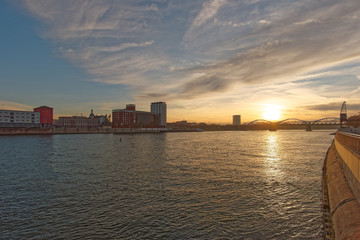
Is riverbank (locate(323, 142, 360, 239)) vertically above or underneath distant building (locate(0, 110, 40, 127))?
underneath

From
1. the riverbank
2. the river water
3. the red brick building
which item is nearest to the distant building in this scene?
the red brick building

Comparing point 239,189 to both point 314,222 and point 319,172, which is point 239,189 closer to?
point 314,222

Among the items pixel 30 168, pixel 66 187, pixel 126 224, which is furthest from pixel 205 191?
pixel 30 168

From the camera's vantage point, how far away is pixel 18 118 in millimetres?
180250

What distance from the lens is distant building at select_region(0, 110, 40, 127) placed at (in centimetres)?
17300

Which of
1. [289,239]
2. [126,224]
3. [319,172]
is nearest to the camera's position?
[289,239]

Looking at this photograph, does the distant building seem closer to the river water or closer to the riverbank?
the river water

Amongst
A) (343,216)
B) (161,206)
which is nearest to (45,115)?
(161,206)

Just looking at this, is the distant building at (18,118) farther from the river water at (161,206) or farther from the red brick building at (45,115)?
the river water at (161,206)

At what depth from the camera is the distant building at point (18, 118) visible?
173000 mm

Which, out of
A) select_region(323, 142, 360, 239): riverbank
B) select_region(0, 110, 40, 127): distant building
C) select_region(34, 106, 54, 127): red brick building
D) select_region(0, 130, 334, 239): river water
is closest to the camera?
select_region(323, 142, 360, 239): riverbank

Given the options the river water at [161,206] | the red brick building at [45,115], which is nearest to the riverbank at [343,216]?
the river water at [161,206]

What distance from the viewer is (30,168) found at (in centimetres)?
3578

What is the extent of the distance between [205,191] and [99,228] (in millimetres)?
10981
